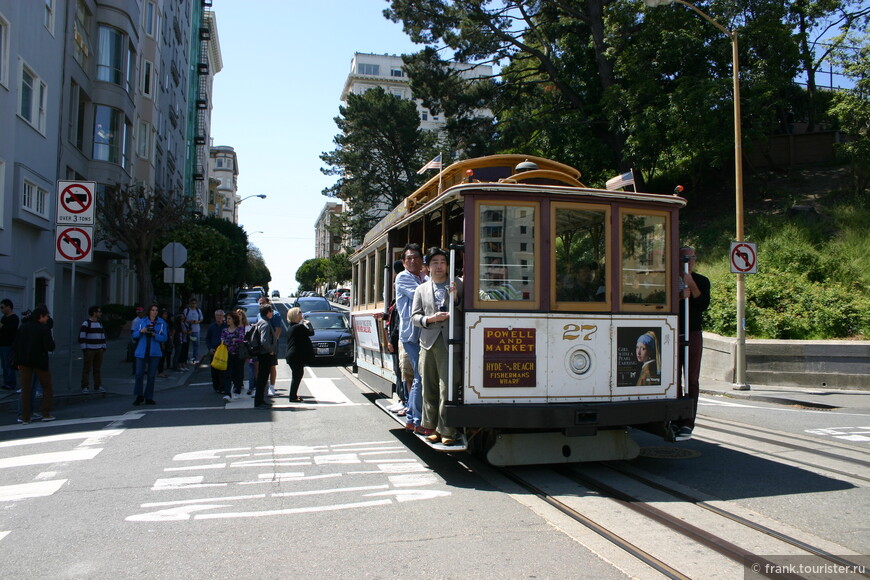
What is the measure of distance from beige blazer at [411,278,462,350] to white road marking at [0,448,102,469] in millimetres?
3885

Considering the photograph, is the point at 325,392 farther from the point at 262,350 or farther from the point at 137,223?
the point at 137,223

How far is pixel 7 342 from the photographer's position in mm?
13078

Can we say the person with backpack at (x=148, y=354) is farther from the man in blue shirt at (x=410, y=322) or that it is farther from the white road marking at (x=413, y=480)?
the white road marking at (x=413, y=480)

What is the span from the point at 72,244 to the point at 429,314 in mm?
8328

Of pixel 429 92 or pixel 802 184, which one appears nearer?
pixel 802 184

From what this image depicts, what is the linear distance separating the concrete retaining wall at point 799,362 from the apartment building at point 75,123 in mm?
13017

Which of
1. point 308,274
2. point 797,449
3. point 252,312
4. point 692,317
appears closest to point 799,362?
point 797,449

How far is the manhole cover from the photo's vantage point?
7.35m

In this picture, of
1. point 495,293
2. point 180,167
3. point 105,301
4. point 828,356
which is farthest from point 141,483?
point 180,167

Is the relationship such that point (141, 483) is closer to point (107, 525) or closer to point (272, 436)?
point (107, 525)

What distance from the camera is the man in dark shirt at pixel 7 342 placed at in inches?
504

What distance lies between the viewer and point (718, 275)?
20.0 m

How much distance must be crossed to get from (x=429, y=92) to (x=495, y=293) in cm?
2562

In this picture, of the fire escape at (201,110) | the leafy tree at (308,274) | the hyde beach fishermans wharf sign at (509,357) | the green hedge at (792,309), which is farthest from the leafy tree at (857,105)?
the leafy tree at (308,274)
